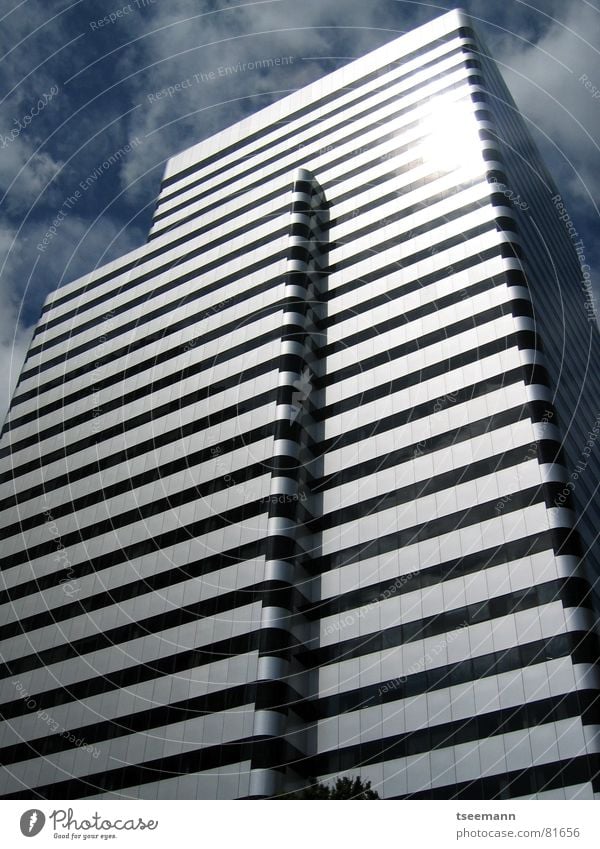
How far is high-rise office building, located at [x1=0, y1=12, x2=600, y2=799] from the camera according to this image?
143 feet

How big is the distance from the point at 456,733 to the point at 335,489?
67.6 feet

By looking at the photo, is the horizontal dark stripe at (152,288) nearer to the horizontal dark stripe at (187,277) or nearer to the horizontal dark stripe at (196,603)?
the horizontal dark stripe at (187,277)

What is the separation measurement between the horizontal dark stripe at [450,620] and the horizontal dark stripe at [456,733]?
17.8 ft

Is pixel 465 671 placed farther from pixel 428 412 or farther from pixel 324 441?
pixel 324 441

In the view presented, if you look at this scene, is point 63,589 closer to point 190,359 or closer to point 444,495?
point 190,359

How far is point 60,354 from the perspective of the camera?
91.2m

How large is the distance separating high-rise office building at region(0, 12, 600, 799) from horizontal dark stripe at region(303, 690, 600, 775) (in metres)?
0.13

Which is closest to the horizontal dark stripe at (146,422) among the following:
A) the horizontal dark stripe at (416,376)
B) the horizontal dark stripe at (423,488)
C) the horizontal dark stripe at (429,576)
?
the horizontal dark stripe at (416,376)

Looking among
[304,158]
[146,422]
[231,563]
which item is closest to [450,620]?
[231,563]

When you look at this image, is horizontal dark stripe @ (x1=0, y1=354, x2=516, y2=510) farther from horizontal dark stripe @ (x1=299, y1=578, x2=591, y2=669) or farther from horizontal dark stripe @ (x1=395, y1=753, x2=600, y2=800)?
horizontal dark stripe @ (x1=395, y1=753, x2=600, y2=800)

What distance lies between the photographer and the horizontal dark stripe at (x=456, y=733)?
39.0 m

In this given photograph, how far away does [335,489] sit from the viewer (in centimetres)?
5647
